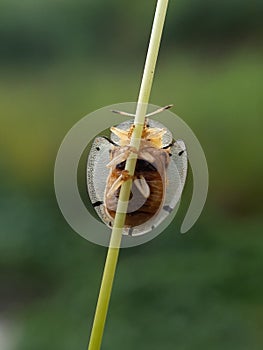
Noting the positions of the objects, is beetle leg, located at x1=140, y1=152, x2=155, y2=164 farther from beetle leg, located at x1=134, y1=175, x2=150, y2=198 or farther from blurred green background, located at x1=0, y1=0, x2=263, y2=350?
blurred green background, located at x1=0, y1=0, x2=263, y2=350

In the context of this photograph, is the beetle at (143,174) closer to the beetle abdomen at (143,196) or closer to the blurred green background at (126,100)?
the beetle abdomen at (143,196)

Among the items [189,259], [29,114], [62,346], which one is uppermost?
[29,114]

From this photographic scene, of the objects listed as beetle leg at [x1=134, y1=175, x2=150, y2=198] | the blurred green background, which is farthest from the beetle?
the blurred green background

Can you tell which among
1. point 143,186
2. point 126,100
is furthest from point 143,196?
point 126,100

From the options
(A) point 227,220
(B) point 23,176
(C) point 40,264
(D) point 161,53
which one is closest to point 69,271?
(C) point 40,264

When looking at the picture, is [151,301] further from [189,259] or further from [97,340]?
[97,340]

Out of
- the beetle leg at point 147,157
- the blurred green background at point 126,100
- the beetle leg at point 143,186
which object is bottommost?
the blurred green background at point 126,100

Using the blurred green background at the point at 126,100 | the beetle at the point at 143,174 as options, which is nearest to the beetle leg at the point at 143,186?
the beetle at the point at 143,174
